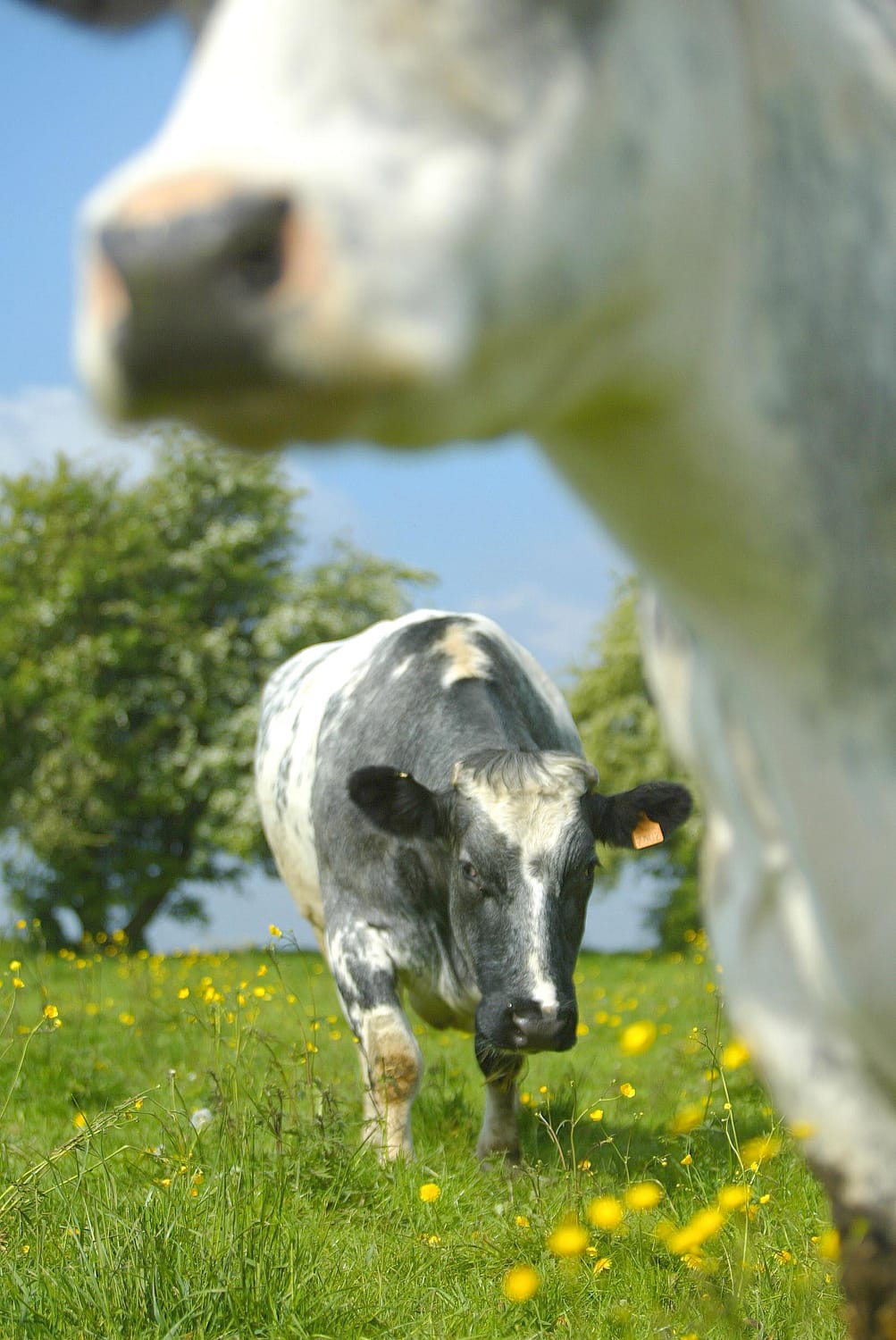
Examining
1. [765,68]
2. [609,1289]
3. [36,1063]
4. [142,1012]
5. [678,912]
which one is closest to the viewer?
[765,68]

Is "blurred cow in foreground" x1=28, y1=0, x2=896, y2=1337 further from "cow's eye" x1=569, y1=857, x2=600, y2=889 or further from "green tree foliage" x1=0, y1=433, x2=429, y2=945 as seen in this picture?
"green tree foliage" x1=0, y1=433, x2=429, y2=945

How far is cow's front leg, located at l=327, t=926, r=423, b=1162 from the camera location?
16.3 feet

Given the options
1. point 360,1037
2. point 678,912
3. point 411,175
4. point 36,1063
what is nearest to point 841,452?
point 411,175

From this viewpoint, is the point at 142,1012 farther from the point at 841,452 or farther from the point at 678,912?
the point at 678,912

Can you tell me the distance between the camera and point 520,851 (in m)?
4.68

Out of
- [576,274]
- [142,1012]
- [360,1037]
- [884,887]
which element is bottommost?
[142,1012]

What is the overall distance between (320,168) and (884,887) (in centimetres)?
80

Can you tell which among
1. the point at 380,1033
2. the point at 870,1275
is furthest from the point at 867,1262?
the point at 380,1033

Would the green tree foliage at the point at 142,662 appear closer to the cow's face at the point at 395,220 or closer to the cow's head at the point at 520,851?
the cow's head at the point at 520,851

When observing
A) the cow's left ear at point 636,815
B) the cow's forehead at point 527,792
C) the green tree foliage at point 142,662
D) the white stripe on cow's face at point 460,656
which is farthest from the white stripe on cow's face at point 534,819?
the green tree foliage at point 142,662

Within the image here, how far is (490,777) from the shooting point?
4863 mm

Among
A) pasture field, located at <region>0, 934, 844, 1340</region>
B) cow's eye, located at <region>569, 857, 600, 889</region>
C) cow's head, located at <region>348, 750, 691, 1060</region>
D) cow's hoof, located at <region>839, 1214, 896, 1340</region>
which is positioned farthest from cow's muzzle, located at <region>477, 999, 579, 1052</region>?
cow's hoof, located at <region>839, 1214, 896, 1340</region>

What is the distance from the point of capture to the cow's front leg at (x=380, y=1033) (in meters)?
4.96

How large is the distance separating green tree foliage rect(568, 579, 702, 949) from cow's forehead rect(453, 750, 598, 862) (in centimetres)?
1840
